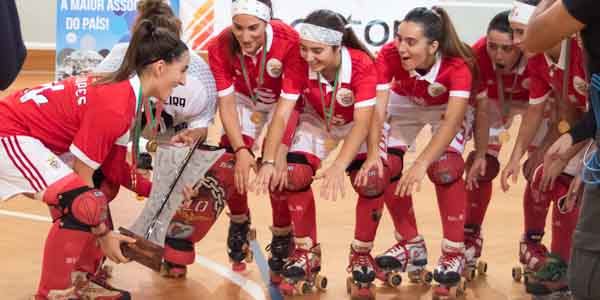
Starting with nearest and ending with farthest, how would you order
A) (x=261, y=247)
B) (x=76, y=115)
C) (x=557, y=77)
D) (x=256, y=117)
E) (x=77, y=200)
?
(x=77, y=200), (x=76, y=115), (x=557, y=77), (x=256, y=117), (x=261, y=247)

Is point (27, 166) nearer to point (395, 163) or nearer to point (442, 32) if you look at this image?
point (395, 163)

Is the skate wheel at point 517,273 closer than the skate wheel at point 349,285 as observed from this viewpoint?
No

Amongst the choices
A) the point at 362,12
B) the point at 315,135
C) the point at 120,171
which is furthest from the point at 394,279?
the point at 362,12

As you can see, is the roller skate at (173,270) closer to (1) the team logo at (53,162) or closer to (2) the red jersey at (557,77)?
(1) the team logo at (53,162)

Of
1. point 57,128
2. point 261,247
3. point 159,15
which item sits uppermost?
point 159,15

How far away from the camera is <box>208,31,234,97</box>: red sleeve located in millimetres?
3955

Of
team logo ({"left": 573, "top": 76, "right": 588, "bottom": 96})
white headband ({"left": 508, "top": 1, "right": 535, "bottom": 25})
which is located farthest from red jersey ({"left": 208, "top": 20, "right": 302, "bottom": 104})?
team logo ({"left": 573, "top": 76, "right": 588, "bottom": 96})

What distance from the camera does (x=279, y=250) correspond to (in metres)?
3.97

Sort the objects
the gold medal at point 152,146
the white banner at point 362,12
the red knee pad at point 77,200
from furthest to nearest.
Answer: the white banner at point 362,12 → the gold medal at point 152,146 → the red knee pad at point 77,200

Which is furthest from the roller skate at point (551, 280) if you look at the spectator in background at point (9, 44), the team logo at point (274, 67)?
the spectator in background at point (9, 44)

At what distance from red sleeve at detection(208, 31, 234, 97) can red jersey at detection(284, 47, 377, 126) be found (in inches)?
11.9

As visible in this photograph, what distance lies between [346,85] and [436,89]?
1.33 feet

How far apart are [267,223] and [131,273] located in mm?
1008

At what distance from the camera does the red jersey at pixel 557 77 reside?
3602mm
